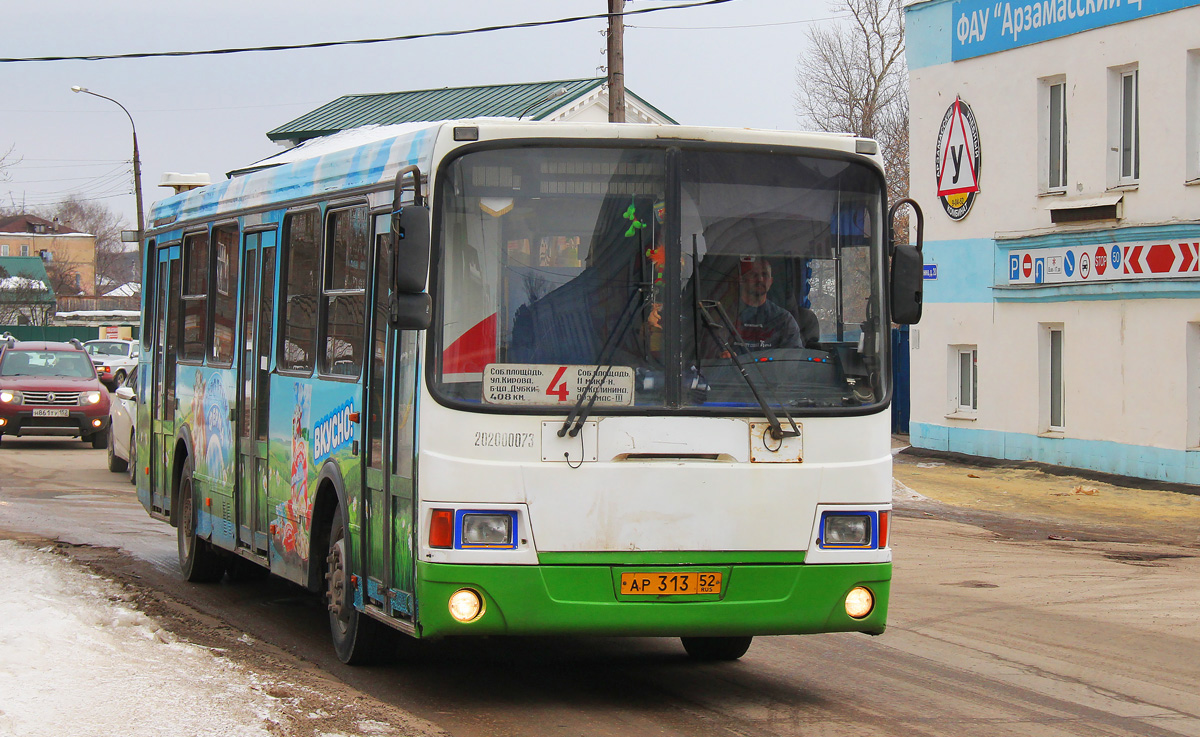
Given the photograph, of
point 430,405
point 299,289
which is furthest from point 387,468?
point 299,289

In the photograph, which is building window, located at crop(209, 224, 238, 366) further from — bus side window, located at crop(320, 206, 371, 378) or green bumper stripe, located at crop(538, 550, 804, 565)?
green bumper stripe, located at crop(538, 550, 804, 565)

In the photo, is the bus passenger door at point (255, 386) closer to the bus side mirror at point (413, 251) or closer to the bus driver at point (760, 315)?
the bus side mirror at point (413, 251)

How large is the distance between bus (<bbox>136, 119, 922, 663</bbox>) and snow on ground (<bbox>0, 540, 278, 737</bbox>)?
0.90m

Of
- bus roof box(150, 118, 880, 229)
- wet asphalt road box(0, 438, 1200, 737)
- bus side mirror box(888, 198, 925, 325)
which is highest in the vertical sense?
bus roof box(150, 118, 880, 229)

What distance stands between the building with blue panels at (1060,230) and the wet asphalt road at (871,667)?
8296 millimetres

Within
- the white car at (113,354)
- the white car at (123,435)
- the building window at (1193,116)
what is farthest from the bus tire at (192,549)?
the white car at (113,354)

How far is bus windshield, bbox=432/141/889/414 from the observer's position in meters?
6.84

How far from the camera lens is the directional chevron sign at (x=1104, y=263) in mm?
20234

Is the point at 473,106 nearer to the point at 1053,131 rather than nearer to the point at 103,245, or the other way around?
the point at 1053,131

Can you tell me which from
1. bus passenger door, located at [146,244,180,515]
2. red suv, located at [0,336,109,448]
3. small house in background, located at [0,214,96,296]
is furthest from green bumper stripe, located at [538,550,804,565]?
small house in background, located at [0,214,96,296]

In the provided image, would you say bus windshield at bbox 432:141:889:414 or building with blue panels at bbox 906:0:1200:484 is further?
building with blue panels at bbox 906:0:1200:484

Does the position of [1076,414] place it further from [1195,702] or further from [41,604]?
[41,604]

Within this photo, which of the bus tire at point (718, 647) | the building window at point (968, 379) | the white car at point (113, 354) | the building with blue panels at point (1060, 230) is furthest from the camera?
the white car at point (113, 354)

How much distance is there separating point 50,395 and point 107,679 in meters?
19.2
